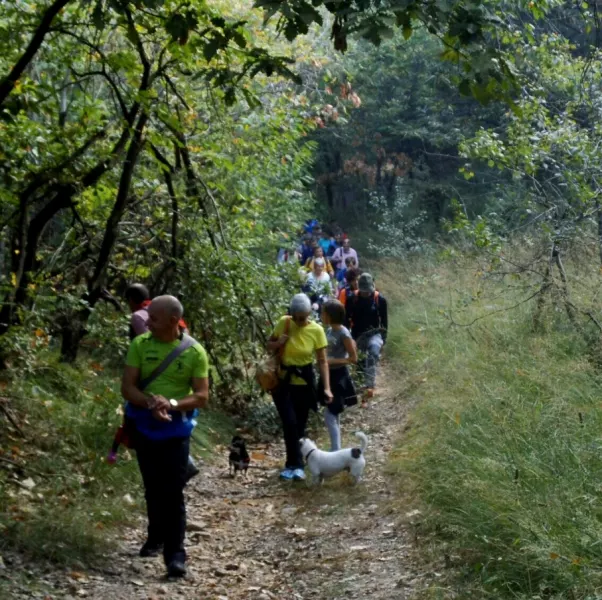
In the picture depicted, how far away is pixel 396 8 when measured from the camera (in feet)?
15.9

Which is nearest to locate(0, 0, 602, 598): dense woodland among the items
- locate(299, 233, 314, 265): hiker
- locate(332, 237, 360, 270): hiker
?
locate(332, 237, 360, 270): hiker

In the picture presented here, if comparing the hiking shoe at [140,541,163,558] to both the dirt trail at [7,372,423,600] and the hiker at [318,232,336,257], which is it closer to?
the dirt trail at [7,372,423,600]

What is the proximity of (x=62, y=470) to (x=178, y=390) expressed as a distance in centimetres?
197

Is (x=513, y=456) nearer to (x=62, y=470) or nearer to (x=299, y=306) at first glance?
(x=299, y=306)

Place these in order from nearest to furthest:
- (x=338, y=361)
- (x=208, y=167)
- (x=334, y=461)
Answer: (x=334, y=461), (x=338, y=361), (x=208, y=167)

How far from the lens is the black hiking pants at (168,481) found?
675cm

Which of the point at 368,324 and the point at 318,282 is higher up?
the point at 318,282

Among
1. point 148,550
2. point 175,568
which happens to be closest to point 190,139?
point 148,550

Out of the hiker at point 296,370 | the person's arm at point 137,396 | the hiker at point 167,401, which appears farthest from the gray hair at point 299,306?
the person's arm at point 137,396

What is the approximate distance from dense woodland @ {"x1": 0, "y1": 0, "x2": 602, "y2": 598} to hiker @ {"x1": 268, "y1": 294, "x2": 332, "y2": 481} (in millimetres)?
1658

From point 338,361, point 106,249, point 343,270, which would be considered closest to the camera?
point 106,249

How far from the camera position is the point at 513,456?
6.75 m

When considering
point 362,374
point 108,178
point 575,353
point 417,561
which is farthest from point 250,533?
point 362,374

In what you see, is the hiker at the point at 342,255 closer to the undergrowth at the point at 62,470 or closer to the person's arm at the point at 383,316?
the person's arm at the point at 383,316
